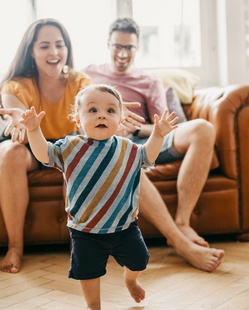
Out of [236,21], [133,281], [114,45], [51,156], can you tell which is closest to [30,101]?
[114,45]

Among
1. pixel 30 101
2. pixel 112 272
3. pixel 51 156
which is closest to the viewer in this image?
pixel 51 156

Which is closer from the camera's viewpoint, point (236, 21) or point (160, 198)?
point (160, 198)

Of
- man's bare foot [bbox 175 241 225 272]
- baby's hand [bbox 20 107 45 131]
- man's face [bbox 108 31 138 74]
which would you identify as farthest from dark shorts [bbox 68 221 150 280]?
man's face [bbox 108 31 138 74]

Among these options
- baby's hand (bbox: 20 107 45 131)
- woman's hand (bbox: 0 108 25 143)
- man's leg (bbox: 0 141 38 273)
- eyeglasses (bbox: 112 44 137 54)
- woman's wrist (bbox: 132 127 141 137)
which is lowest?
man's leg (bbox: 0 141 38 273)

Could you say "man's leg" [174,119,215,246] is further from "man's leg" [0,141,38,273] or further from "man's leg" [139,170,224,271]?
"man's leg" [0,141,38,273]

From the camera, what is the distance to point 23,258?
5.70 ft

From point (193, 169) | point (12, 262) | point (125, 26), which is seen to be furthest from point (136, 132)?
point (12, 262)

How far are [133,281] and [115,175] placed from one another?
1.05 ft

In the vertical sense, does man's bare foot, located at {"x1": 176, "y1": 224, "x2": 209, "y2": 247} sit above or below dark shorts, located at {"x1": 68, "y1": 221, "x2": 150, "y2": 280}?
below

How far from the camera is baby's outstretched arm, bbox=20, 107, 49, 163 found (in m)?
1.04

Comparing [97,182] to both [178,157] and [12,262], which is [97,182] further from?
[178,157]

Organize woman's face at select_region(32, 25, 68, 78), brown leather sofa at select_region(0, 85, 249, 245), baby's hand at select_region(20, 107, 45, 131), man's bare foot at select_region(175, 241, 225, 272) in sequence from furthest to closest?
woman's face at select_region(32, 25, 68, 78)
brown leather sofa at select_region(0, 85, 249, 245)
man's bare foot at select_region(175, 241, 225, 272)
baby's hand at select_region(20, 107, 45, 131)

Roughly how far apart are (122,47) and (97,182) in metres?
1.23

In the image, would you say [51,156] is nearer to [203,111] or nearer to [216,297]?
[216,297]
